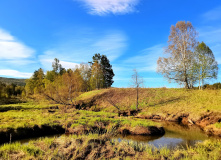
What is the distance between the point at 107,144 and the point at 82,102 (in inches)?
1248

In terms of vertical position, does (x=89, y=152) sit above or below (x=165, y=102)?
below

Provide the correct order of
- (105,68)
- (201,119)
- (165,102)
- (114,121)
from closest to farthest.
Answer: (114,121)
(201,119)
(165,102)
(105,68)

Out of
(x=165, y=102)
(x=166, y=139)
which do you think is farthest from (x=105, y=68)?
(x=166, y=139)

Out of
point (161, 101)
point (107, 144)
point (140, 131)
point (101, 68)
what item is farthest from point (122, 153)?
point (101, 68)

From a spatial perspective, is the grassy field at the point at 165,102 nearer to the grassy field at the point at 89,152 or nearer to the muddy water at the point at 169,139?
the muddy water at the point at 169,139

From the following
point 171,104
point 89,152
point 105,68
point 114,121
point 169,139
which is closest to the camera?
point 89,152

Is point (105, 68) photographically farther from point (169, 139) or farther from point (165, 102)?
point (169, 139)

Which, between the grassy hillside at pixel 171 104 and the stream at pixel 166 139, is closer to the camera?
the stream at pixel 166 139

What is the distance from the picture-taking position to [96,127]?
54.1ft

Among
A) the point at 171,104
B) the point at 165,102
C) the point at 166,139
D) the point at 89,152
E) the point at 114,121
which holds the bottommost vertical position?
the point at 166,139

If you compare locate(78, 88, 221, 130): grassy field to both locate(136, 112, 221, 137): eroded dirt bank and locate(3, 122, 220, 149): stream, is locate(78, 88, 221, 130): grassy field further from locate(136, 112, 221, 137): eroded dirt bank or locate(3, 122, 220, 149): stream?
locate(3, 122, 220, 149): stream

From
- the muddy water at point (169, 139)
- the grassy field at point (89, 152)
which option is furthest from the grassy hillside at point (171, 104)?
the grassy field at point (89, 152)

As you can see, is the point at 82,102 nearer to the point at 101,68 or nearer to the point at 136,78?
the point at 136,78

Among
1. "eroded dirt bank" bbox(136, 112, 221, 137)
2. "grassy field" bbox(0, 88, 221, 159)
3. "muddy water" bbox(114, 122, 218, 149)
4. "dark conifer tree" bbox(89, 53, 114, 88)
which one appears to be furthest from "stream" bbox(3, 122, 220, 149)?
"dark conifer tree" bbox(89, 53, 114, 88)
